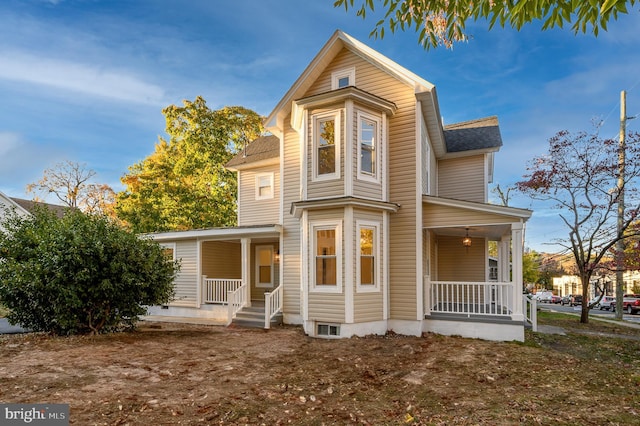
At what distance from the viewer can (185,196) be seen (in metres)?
21.5

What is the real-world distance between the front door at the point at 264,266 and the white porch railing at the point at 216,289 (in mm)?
1154

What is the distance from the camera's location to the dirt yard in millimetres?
4555

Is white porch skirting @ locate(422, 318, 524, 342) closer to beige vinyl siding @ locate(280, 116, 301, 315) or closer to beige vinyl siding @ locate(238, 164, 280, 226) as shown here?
beige vinyl siding @ locate(280, 116, 301, 315)

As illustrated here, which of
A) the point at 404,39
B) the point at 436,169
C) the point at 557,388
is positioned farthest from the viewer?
the point at 436,169

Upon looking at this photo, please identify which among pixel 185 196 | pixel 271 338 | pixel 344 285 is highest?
pixel 185 196

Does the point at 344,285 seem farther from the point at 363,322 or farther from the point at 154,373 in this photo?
the point at 154,373

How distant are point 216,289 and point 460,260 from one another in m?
9.19

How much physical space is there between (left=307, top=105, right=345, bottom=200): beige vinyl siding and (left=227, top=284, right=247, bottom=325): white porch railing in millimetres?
4624

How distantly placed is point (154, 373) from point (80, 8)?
10007 mm

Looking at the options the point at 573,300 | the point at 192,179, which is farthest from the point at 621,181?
the point at 573,300

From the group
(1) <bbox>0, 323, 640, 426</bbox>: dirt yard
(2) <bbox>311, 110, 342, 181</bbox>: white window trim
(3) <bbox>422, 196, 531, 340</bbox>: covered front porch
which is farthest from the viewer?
(2) <bbox>311, 110, 342, 181</bbox>: white window trim

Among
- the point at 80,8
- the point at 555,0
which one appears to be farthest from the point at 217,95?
the point at 555,0

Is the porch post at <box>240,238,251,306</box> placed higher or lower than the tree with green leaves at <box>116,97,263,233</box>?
lower

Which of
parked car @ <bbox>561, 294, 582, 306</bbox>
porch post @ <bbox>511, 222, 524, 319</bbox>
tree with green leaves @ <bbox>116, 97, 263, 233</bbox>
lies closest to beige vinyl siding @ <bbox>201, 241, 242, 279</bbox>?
tree with green leaves @ <bbox>116, 97, 263, 233</bbox>
